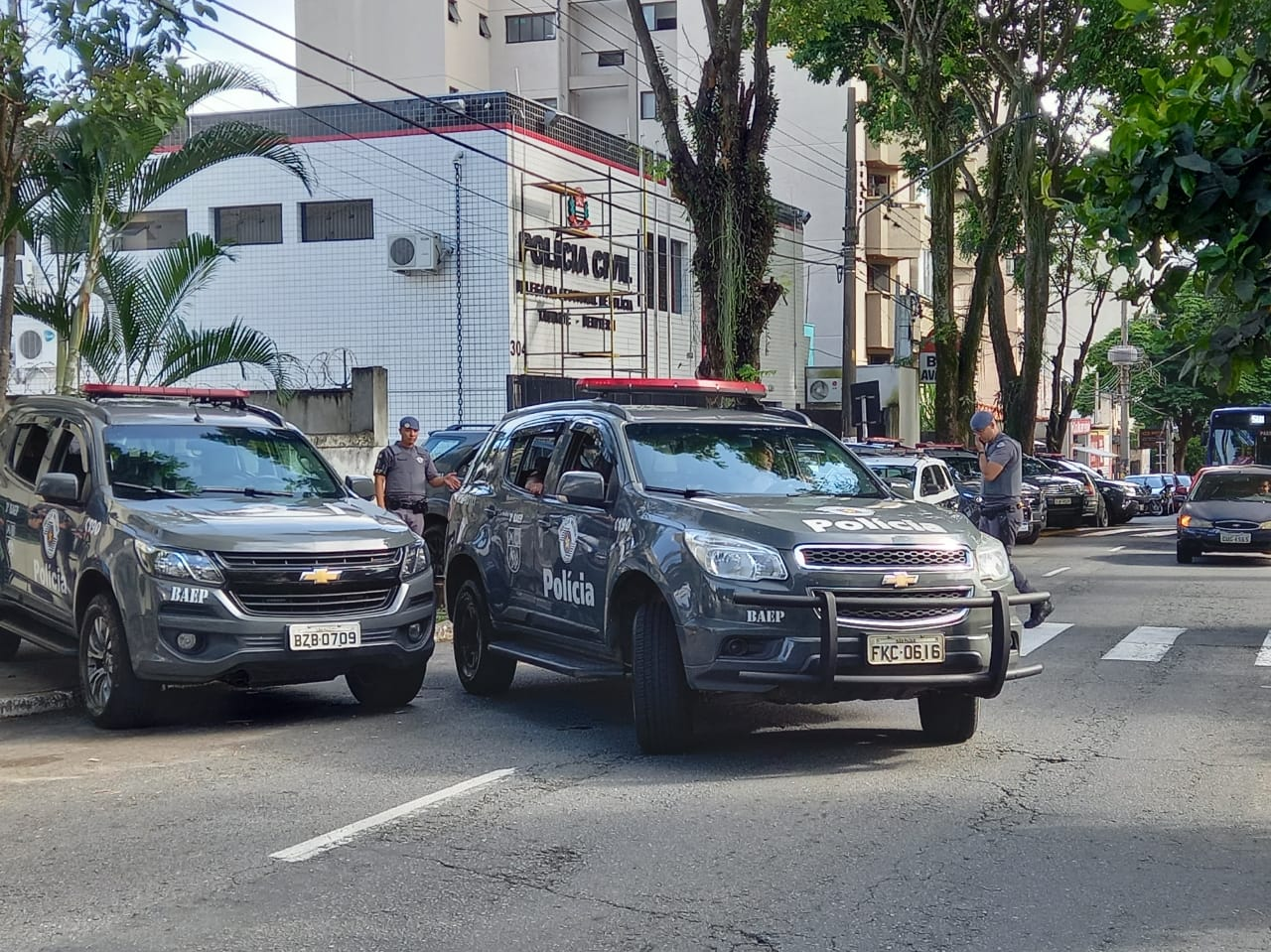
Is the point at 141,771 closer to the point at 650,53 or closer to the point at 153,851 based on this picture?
the point at 153,851

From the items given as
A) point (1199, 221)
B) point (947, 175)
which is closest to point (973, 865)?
point (1199, 221)

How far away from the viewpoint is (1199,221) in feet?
23.3

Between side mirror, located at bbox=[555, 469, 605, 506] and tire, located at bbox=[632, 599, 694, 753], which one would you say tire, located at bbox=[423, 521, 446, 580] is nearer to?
side mirror, located at bbox=[555, 469, 605, 506]

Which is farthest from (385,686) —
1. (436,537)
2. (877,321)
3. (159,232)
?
(877,321)

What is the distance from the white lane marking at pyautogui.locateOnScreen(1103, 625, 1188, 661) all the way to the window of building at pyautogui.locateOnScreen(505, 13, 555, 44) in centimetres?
3909

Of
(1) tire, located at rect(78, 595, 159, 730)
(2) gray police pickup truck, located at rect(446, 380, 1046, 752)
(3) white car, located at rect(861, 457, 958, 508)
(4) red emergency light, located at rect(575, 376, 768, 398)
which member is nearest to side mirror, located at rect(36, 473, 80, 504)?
(1) tire, located at rect(78, 595, 159, 730)

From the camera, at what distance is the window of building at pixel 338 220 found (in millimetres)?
29922

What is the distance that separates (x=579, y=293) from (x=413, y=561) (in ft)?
67.8

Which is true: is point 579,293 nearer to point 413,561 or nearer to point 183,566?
point 413,561

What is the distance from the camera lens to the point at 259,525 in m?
9.66

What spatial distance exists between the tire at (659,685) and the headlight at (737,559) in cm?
41

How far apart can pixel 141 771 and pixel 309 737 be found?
1217 millimetres

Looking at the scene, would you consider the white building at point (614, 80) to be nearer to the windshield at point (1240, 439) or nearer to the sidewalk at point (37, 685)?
the windshield at point (1240, 439)

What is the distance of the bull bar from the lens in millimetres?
8070
